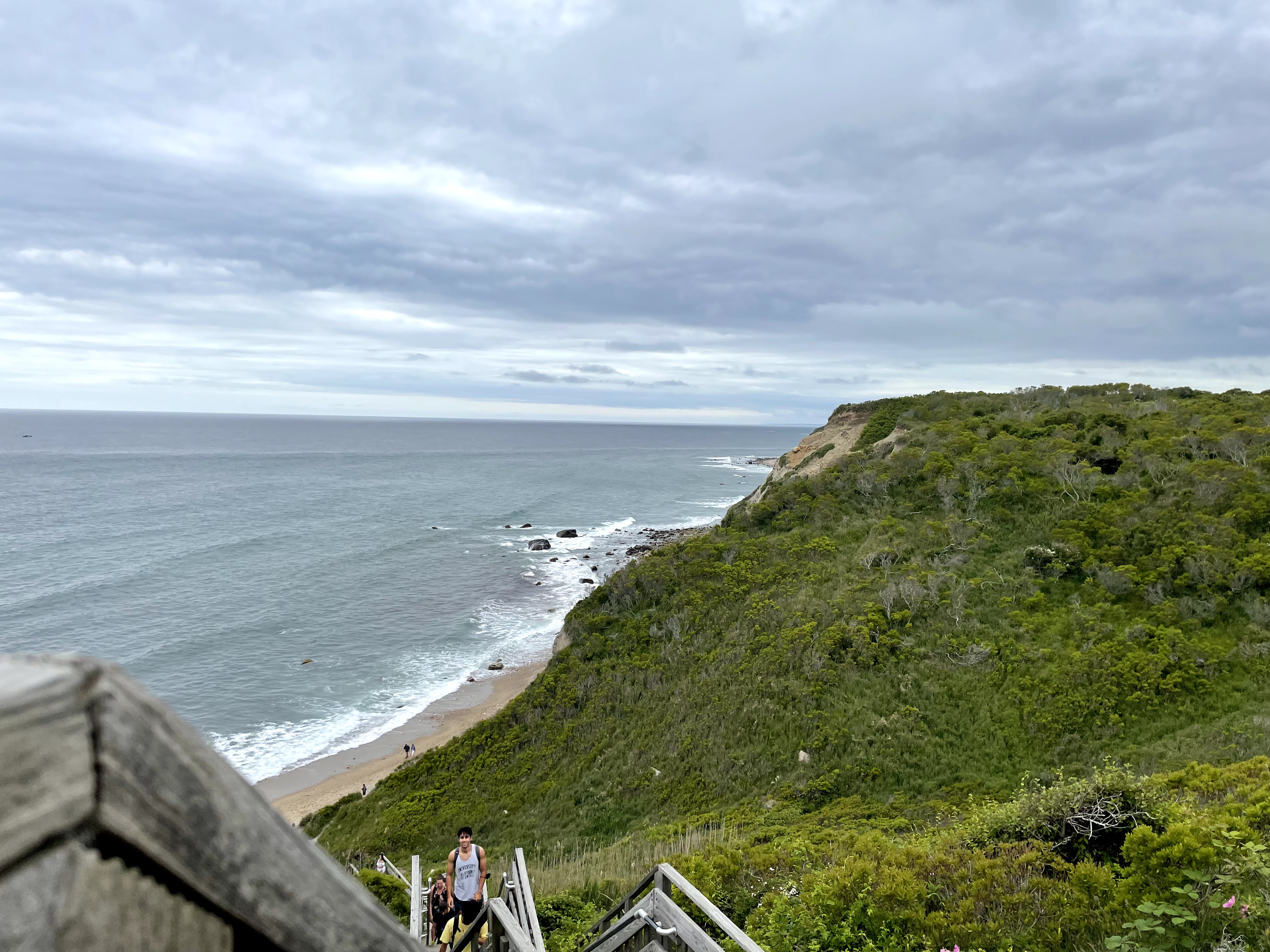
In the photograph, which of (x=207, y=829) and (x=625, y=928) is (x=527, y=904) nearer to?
(x=625, y=928)

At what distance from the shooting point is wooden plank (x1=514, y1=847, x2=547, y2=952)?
18.7 feet

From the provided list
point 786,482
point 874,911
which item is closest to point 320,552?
point 786,482

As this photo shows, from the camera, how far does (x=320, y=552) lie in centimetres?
5681

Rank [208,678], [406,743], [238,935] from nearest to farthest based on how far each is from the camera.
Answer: [238,935] → [406,743] → [208,678]

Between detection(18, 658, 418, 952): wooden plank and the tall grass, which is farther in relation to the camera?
the tall grass

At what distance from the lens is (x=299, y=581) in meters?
48.9

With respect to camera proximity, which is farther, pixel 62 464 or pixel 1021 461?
pixel 62 464

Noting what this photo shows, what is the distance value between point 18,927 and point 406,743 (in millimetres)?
31565

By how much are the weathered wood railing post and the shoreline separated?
14843mm

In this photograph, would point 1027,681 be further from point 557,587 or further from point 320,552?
→ point 320,552

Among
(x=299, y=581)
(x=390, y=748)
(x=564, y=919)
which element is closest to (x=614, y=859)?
(x=564, y=919)

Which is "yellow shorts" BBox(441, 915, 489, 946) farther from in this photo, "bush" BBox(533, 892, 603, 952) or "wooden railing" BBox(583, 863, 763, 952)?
"wooden railing" BBox(583, 863, 763, 952)

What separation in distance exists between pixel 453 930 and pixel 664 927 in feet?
13.5

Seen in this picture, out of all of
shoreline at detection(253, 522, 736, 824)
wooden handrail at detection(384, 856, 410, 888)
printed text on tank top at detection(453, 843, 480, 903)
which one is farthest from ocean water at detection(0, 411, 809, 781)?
printed text on tank top at detection(453, 843, 480, 903)
